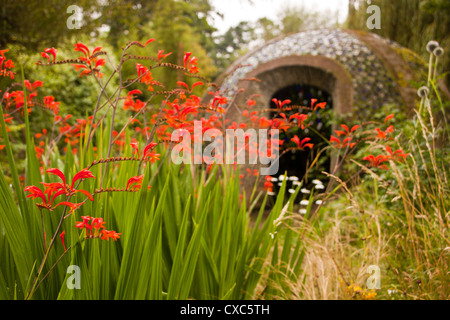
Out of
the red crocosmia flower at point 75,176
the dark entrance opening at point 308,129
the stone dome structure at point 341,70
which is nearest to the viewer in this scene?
the red crocosmia flower at point 75,176

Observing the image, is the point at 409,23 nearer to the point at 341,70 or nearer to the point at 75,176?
the point at 341,70

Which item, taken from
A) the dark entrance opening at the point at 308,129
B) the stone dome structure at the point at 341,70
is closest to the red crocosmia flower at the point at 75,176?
the stone dome structure at the point at 341,70

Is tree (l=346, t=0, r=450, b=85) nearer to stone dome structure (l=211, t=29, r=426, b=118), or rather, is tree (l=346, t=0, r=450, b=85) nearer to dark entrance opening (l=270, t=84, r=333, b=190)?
stone dome structure (l=211, t=29, r=426, b=118)

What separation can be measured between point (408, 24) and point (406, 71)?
3202 mm

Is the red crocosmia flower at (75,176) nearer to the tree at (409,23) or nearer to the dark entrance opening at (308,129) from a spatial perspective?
the dark entrance opening at (308,129)

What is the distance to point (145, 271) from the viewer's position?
1.31 meters

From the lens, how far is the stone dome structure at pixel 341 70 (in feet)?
15.2

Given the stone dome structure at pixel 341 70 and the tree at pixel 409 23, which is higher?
the tree at pixel 409 23

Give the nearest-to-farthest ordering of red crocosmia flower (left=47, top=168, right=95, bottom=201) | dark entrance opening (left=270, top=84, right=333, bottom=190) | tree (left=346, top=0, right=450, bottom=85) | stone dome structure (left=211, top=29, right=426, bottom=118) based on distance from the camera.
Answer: red crocosmia flower (left=47, top=168, right=95, bottom=201) → stone dome structure (left=211, top=29, right=426, bottom=118) → dark entrance opening (left=270, top=84, right=333, bottom=190) → tree (left=346, top=0, right=450, bottom=85)

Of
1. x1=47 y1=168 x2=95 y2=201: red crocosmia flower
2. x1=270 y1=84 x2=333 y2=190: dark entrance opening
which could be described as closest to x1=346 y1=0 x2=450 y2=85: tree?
x1=270 y1=84 x2=333 y2=190: dark entrance opening

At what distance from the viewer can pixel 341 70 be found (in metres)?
4.73

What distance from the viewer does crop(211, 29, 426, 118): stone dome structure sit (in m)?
4.64

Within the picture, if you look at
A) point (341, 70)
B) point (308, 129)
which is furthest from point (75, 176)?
point (308, 129)
